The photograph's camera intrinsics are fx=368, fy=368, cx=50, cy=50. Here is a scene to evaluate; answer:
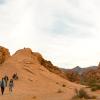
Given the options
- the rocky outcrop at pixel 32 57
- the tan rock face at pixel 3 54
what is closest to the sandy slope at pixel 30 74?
the rocky outcrop at pixel 32 57

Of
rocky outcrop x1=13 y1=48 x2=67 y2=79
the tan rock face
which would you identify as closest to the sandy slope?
rocky outcrop x1=13 y1=48 x2=67 y2=79

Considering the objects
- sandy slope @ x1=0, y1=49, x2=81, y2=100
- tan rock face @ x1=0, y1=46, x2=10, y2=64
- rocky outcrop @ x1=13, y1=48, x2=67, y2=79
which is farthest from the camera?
rocky outcrop @ x1=13, y1=48, x2=67, y2=79

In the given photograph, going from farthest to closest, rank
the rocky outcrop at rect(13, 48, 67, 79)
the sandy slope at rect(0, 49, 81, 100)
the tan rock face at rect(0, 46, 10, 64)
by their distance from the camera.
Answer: the rocky outcrop at rect(13, 48, 67, 79)
the tan rock face at rect(0, 46, 10, 64)
the sandy slope at rect(0, 49, 81, 100)

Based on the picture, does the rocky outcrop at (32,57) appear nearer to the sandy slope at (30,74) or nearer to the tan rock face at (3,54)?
the sandy slope at (30,74)

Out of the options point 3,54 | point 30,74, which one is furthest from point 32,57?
point 30,74

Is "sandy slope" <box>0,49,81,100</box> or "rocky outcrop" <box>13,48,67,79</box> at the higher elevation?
"rocky outcrop" <box>13,48,67,79</box>

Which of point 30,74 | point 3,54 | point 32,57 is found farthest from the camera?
point 32,57

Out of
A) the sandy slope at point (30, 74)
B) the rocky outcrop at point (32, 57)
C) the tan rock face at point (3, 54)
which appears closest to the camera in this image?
the sandy slope at point (30, 74)

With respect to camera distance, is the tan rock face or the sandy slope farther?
the tan rock face

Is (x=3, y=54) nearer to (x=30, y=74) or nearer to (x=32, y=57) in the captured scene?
(x=32, y=57)

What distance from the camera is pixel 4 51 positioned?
64000 mm

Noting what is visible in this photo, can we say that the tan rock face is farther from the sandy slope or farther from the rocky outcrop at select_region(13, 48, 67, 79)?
the rocky outcrop at select_region(13, 48, 67, 79)

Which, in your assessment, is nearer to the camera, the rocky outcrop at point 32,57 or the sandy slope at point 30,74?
the sandy slope at point 30,74

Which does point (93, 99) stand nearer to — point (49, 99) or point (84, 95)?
point (84, 95)
